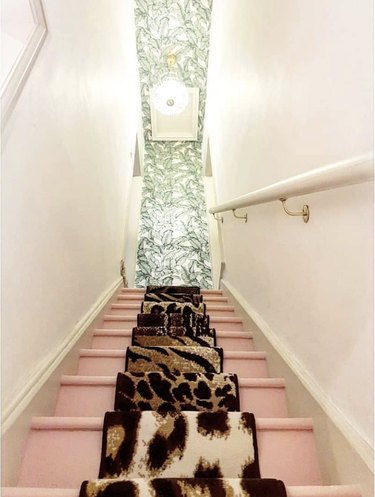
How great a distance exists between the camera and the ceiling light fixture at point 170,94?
16.2ft

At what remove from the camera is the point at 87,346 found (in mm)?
1909

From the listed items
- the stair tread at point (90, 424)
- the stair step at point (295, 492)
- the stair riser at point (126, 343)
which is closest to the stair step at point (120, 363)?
the stair riser at point (126, 343)

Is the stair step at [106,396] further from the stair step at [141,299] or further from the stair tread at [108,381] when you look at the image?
the stair step at [141,299]

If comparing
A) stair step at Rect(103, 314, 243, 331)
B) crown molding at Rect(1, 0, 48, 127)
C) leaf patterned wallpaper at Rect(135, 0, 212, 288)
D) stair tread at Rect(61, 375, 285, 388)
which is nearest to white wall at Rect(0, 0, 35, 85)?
crown molding at Rect(1, 0, 48, 127)

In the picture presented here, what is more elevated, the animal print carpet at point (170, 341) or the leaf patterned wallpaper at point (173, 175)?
the leaf patterned wallpaper at point (173, 175)

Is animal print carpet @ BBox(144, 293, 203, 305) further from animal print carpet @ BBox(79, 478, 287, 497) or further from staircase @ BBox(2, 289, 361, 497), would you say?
animal print carpet @ BBox(79, 478, 287, 497)

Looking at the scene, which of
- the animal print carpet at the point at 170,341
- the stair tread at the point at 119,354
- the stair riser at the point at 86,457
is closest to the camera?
the stair riser at the point at 86,457

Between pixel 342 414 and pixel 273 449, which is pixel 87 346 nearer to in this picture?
pixel 273 449

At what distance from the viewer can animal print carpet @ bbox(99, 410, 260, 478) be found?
105 cm

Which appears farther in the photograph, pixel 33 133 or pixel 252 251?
pixel 252 251

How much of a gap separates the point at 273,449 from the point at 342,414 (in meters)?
0.28

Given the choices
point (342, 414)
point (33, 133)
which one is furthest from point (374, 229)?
point (33, 133)

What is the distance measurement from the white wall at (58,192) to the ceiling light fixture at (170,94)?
2.01 meters

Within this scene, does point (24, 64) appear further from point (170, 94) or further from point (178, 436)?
point (170, 94)
